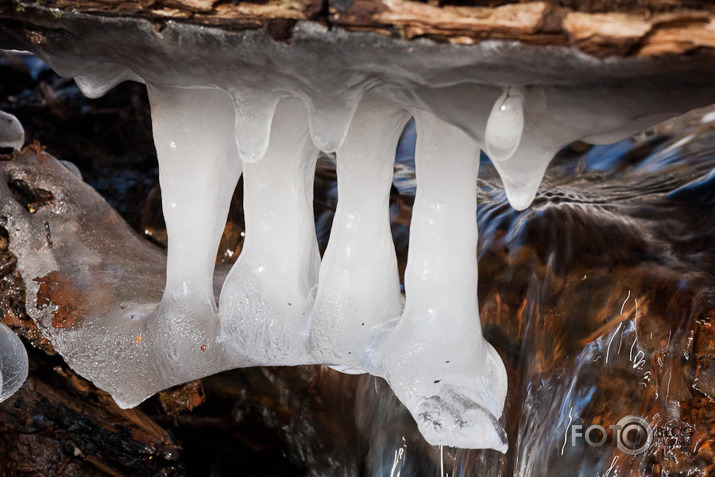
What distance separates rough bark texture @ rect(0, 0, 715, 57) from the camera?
2.70ft

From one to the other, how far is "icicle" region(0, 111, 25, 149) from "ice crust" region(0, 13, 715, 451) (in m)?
0.22

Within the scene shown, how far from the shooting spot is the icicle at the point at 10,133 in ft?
5.90

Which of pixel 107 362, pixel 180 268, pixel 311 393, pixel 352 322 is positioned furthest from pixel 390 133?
pixel 311 393

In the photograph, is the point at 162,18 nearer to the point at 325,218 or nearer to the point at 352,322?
the point at 352,322

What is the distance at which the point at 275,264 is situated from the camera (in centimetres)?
140

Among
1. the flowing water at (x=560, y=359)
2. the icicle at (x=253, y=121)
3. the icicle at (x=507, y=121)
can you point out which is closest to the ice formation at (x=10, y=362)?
the flowing water at (x=560, y=359)

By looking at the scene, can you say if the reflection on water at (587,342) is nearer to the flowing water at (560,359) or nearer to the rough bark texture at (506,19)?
the flowing water at (560,359)

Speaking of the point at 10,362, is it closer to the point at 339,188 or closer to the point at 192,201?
the point at 192,201

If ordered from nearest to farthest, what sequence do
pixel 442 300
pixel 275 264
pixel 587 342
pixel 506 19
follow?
pixel 506 19 < pixel 442 300 < pixel 275 264 < pixel 587 342

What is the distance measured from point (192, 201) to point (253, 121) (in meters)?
0.31

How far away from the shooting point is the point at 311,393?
77.3 inches

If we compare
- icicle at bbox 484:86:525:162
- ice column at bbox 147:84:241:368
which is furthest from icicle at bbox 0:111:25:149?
icicle at bbox 484:86:525:162

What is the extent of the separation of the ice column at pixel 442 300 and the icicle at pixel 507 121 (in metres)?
0.20

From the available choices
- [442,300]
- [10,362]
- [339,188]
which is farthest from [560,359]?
[10,362]
